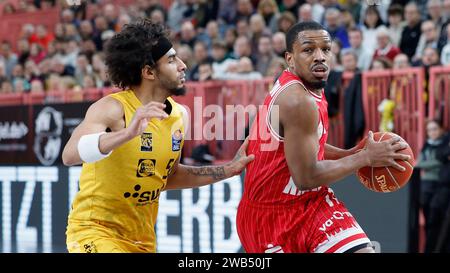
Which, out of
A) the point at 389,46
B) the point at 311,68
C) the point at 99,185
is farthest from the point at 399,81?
the point at 99,185

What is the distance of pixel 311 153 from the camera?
5875 millimetres

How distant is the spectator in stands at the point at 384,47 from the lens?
39.6ft

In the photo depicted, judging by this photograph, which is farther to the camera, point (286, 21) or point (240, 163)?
point (286, 21)

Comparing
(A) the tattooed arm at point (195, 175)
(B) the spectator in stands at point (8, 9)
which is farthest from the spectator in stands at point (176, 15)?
(A) the tattooed arm at point (195, 175)

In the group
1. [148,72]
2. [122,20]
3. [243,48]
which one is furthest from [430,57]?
[122,20]

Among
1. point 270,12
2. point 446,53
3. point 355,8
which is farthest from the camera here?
point 270,12

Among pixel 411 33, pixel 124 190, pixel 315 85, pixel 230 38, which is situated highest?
pixel 230 38

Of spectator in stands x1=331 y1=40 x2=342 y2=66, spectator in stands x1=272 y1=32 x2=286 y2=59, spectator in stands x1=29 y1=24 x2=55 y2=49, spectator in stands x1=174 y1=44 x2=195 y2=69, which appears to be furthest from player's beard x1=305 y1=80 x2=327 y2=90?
spectator in stands x1=29 y1=24 x2=55 y2=49

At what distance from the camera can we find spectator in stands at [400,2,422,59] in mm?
12367

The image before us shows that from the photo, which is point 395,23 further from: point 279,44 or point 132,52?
point 132,52

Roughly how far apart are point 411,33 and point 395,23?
422 mm

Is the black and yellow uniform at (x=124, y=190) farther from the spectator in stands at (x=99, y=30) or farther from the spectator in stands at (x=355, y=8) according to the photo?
the spectator in stands at (x=99, y=30)

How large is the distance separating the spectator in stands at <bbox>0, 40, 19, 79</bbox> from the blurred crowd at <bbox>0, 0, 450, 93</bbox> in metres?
0.02

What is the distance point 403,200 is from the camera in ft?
33.2
